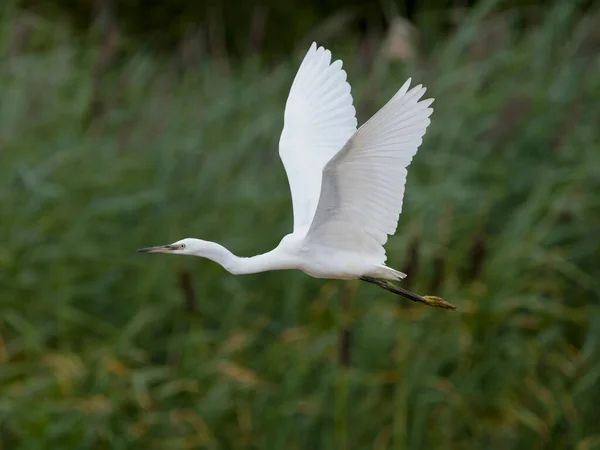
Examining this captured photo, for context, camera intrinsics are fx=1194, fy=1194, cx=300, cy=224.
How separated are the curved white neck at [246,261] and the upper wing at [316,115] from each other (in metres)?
0.51

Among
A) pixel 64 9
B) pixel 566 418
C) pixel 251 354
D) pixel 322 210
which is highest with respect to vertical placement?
pixel 64 9

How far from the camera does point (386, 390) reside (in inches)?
165

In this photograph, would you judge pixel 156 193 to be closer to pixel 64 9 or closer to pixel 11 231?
pixel 11 231

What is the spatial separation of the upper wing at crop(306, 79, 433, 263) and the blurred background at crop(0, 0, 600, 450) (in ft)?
3.03

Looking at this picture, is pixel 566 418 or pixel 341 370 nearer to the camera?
pixel 341 370

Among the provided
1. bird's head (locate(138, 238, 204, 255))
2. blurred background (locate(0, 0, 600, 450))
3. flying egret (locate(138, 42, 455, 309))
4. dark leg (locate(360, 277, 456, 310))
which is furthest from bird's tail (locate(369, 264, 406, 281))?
blurred background (locate(0, 0, 600, 450))

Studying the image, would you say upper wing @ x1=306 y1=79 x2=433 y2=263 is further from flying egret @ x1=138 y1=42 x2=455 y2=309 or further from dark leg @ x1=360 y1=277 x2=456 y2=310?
dark leg @ x1=360 y1=277 x2=456 y2=310

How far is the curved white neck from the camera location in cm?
259

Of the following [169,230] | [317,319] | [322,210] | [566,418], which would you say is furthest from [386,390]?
[322,210]

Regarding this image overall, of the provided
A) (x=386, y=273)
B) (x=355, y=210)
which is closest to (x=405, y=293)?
(x=386, y=273)

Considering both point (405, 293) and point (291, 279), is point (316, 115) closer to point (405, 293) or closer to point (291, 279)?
point (405, 293)

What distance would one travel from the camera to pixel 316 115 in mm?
3207

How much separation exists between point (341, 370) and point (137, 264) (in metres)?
0.97

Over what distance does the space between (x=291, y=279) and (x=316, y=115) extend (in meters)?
1.20
